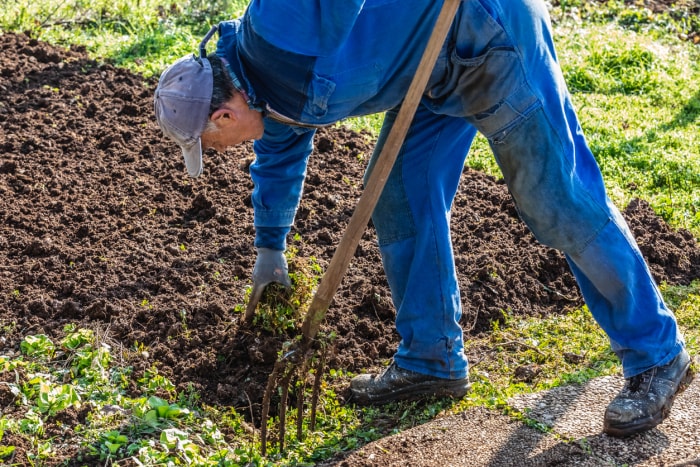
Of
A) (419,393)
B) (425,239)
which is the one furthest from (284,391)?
(425,239)

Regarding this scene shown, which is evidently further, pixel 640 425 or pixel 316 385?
pixel 316 385

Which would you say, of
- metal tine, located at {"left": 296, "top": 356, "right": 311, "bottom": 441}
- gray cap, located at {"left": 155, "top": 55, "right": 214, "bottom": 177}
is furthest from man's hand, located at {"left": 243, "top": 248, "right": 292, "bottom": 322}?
gray cap, located at {"left": 155, "top": 55, "right": 214, "bottom": 177}

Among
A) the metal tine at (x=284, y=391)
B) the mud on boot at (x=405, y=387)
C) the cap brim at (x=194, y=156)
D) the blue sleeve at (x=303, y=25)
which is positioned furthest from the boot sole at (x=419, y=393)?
the blue sleeve at (x=303, y=25)

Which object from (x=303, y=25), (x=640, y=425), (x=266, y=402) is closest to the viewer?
(x=303, y=25)

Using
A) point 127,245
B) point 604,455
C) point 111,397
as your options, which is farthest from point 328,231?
point 604,455

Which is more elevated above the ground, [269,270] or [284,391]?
[269,270]

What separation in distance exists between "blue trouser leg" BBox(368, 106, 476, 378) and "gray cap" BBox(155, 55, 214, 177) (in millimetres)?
886

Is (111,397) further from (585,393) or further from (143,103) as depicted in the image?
(143,103)

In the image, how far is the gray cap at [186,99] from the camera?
3314mm

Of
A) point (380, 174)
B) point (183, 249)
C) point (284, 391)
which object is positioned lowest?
point (183, 249)

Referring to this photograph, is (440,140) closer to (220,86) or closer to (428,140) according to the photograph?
(428,140)

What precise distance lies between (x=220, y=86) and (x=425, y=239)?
1.20 metres

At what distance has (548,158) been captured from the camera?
351 centimetres

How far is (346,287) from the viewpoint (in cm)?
509
